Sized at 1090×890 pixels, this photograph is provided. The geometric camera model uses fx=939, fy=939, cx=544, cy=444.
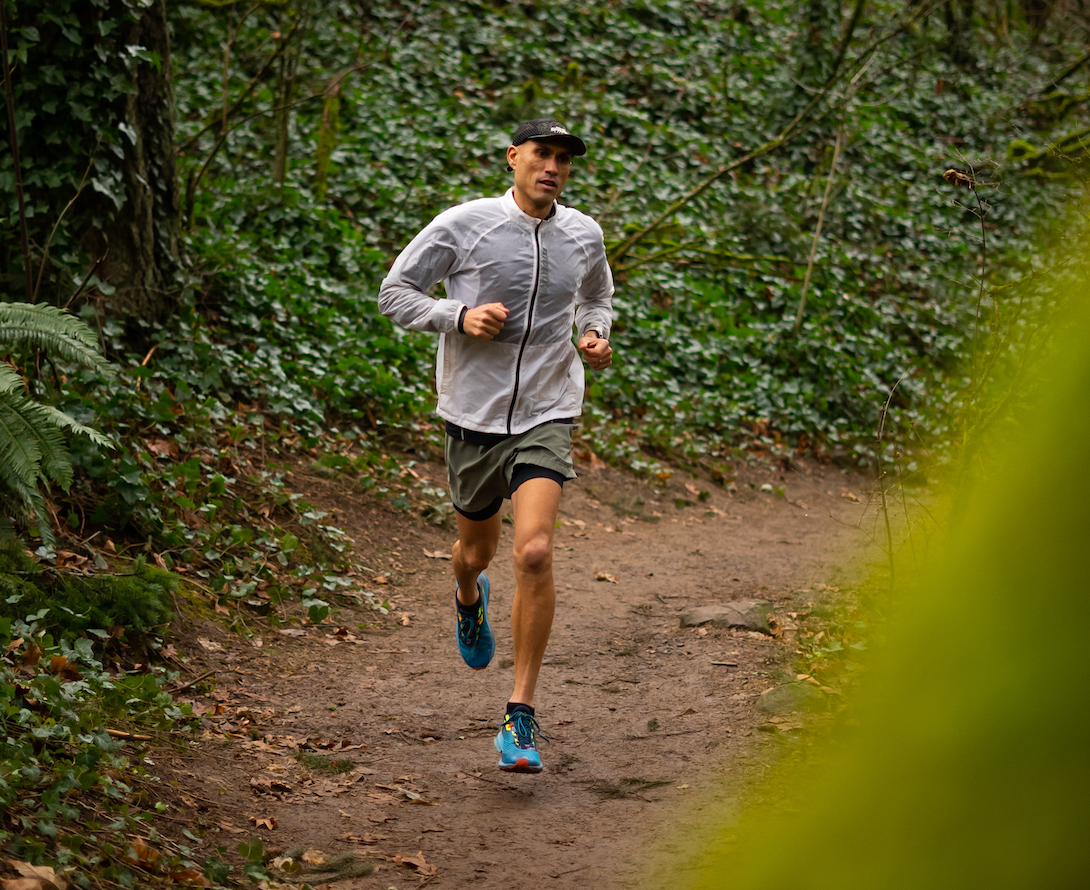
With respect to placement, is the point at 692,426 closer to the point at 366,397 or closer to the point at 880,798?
the point at 366,397

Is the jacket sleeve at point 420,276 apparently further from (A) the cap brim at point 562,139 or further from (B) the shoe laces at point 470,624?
(B) the shoe laces at point 470,624

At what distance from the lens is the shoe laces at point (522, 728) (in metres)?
3.86

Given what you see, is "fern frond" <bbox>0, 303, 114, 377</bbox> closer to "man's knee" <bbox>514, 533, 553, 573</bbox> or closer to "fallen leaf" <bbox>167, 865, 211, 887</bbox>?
"man's knee" <bbox>514, 533, 553, 573</bbox>

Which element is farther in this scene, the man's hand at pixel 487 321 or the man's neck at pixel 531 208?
the man's neck at pixel 531 208

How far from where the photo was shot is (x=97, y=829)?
2.84 meters

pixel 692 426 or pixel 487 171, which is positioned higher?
pixel 487 171

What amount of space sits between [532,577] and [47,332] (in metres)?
2.56

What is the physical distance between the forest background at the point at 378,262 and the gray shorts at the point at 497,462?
1516 mm

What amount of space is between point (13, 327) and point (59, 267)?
2052mm

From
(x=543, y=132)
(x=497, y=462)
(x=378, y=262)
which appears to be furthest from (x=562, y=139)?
(x=378, y=262)

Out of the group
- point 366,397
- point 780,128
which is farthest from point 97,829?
point 780,128

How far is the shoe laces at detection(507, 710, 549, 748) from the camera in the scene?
12.7 feet

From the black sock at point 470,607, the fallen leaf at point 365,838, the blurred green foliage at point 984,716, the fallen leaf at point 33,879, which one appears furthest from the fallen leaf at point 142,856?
the blurred green foliage at point 984,716

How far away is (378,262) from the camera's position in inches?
405
